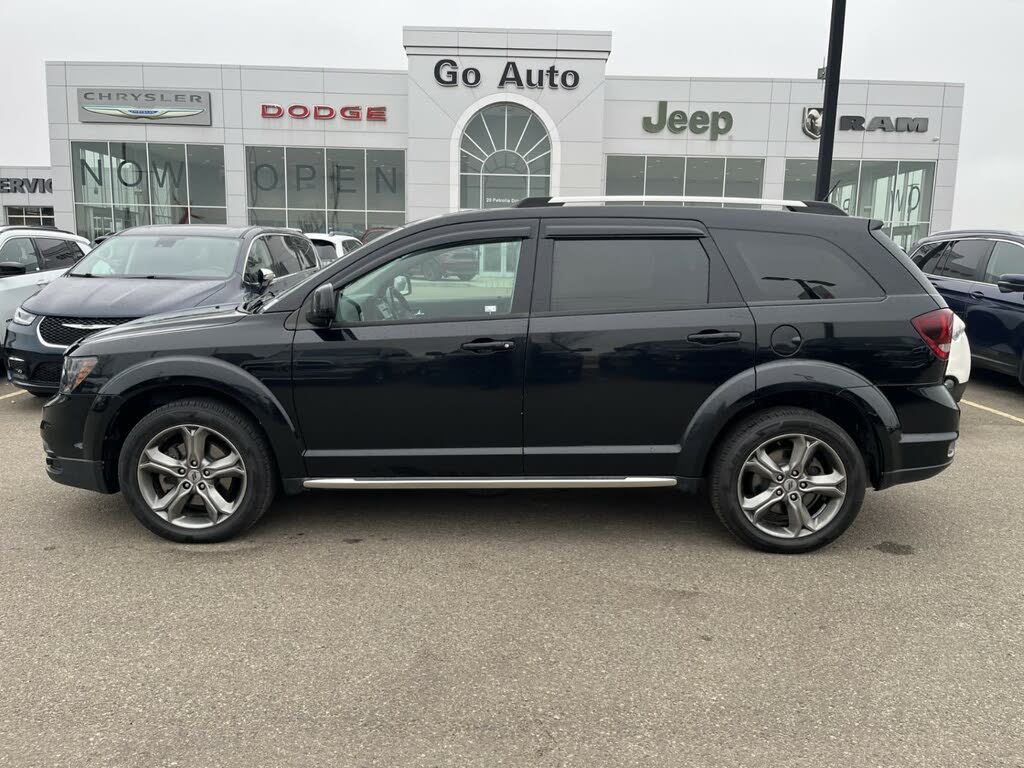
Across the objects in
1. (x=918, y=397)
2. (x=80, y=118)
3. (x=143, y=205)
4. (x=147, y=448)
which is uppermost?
(x=80, y=118)

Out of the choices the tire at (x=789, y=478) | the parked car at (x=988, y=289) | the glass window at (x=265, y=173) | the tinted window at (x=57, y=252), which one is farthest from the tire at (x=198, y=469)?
the glass window at (x=265, y=173)

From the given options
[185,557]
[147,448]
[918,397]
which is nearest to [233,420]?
[147,448]

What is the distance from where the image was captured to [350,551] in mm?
4203

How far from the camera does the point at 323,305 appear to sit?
3986mm

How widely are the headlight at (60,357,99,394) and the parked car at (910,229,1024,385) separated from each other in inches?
326

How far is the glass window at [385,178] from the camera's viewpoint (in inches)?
1196

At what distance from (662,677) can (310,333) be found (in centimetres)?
243

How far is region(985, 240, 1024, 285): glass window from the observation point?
863 centimetres

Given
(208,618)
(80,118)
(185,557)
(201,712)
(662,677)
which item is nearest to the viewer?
(201,712)

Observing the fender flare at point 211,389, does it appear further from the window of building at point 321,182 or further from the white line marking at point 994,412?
the window of building at point 321,182

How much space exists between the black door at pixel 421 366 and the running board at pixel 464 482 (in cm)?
3

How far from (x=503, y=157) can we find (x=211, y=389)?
27037mm

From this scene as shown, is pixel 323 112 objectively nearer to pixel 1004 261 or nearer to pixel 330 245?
pixel 330 245

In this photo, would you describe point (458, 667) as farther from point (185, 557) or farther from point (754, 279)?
point (754, 279)
